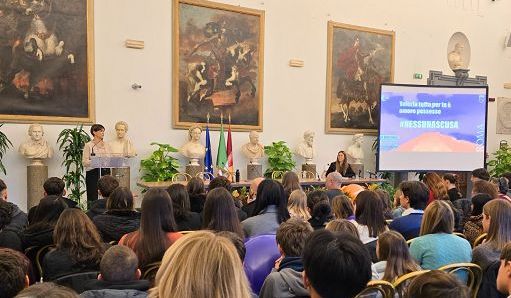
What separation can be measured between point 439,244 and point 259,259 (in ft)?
3.75

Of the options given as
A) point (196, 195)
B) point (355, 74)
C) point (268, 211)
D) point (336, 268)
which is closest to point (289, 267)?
point (336, 268)

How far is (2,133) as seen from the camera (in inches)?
296

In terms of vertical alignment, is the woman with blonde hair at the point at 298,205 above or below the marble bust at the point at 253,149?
below

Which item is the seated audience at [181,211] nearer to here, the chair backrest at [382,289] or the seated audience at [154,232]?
the seated audience at [154,232]

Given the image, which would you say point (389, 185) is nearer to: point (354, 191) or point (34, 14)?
point (354, 191)

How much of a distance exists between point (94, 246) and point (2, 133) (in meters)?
5.63

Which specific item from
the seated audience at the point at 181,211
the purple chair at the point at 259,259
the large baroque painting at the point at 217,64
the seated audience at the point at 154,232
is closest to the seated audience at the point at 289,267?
the purple chair at the point at 259,259

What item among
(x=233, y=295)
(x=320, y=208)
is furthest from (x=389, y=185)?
(x=233, y=295)

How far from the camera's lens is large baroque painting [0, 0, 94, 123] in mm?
7789

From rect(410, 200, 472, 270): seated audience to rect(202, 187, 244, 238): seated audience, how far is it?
47.0 inches

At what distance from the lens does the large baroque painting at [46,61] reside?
779cm

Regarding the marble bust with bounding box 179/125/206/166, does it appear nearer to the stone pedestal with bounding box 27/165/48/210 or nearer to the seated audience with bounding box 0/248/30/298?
the stone pedestal with bounding box 27/165/48/210

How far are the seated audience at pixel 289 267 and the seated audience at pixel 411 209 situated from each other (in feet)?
5.06

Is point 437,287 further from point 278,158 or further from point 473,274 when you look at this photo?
point 278,158
